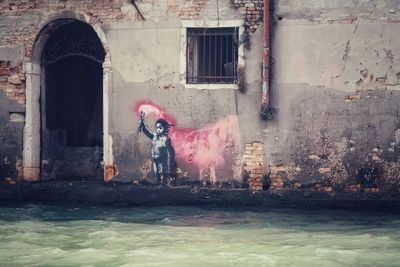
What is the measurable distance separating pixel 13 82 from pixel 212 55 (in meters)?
3.56

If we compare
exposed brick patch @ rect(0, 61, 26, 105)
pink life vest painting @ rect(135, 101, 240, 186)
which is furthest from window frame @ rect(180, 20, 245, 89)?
exposed brick patch @ rect(0, 61, 26, 105)

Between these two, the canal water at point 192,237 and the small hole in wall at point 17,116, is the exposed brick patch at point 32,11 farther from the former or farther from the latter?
the canal water at point 192,237

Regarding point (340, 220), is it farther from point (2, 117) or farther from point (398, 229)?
point (2, 117)

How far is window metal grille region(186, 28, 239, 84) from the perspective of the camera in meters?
8.81

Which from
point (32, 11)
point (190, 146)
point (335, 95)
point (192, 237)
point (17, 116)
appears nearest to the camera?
point (192, 237)

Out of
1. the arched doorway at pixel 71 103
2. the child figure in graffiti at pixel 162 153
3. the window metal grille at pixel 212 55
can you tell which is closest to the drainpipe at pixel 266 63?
the window metal grille at pixel 212 55

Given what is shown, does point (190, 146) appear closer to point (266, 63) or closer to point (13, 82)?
point (266, 63)

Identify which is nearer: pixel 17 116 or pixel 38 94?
pixel 17 116

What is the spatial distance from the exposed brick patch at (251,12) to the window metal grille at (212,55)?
0.78 ft

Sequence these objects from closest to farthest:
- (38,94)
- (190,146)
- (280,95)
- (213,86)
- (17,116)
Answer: (280,95) → (213,86) → (190,146) → (17,116) → (38,94)

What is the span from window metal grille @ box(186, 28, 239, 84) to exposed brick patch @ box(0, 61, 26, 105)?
3012 millimetres

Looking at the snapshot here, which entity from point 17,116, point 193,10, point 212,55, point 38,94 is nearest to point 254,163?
point 212,55

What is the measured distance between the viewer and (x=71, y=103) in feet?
36.0

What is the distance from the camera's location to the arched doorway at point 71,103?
32.0ft
